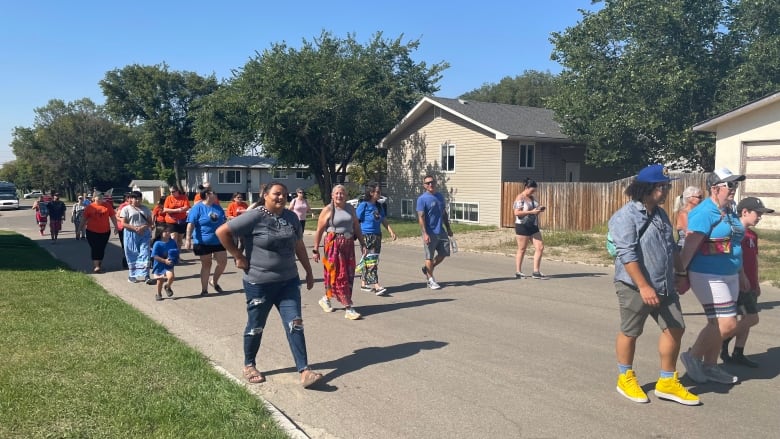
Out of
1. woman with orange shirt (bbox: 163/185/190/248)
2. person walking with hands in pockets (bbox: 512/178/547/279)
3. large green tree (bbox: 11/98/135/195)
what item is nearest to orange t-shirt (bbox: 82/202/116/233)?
woman with orange shirt (bbox: 163/185/190/248)

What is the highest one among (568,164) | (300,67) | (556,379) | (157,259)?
(300,67)

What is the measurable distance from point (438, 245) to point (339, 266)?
7.92ft

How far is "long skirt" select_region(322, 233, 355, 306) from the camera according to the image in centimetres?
828

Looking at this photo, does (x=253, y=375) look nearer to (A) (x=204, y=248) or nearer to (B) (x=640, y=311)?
(B) (x=640, y=311)

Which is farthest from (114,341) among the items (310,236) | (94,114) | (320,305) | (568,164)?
(94,114)

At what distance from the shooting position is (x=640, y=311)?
4.78 m

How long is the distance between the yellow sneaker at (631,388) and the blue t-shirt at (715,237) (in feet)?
3.39

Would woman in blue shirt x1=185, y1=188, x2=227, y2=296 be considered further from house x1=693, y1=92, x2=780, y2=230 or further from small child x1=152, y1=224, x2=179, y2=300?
house x1=693, y1=92, x2=780, y2=230

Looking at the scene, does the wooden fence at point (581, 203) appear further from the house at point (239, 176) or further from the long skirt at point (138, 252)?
the house at point (239, 176)

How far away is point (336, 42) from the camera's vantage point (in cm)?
3192

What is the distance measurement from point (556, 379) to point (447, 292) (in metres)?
4.61

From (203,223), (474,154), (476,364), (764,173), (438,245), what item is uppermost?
(474,154)

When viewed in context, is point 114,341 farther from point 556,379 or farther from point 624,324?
point 624,324

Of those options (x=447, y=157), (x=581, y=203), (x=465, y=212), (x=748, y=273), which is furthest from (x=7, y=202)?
(x=748, y=273)
